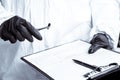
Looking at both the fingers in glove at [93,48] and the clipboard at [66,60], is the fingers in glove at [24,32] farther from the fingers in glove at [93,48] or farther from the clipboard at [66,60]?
the fingers in glove at [93,48]

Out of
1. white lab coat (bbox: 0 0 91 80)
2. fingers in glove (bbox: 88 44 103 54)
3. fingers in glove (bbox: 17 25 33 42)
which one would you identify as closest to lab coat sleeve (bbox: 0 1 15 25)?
white lab coat (bbox: 0 0 91 80)

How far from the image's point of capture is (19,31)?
2.30 feet

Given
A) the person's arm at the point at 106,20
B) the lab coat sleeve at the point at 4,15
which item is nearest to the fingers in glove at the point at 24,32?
the lab coat sleeve at the point at 4,15

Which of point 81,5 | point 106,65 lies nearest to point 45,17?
point 81,5

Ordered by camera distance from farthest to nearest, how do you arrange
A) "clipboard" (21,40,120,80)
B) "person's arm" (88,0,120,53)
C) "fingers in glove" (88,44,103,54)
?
"person's arm" (88,0,120,53) → "fingers in glove" (88,44,103,54) → "clipboard" (21,40,120,80)

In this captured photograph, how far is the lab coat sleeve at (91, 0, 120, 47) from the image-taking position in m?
0.95

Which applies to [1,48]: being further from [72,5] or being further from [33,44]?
[72,5]

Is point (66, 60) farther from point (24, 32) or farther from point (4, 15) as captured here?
point (4, 15)

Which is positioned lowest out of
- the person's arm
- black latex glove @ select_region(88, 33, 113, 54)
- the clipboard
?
the clipboard

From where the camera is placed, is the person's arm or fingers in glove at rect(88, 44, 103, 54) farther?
the person's arm

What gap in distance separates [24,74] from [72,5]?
338 mm

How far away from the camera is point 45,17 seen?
848 mm

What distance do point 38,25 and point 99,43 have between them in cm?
24

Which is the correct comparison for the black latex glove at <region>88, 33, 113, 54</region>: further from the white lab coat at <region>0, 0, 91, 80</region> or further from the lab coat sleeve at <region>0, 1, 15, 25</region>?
the lab coat sleeve at <region>0, 1, 15, 25</region>
